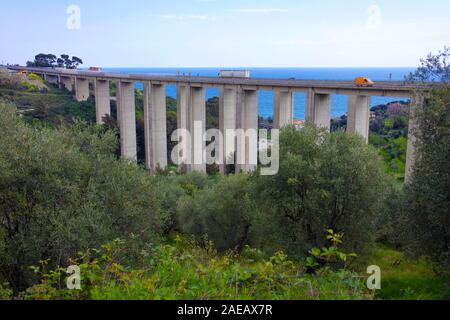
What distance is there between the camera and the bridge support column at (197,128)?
39.4m

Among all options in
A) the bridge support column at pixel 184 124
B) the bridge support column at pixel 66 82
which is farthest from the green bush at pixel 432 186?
the bridge support column at pixel 66 82

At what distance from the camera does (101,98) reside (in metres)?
→ 54.7

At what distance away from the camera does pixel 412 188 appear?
11102mm

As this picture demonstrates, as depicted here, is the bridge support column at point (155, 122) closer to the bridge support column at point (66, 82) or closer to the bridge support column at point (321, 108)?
the bridge support column at point (321, 108)

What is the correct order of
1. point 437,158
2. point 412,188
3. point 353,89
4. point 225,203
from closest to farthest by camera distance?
point 437,158 < point 412,188 < point 225,203 < point 353,89

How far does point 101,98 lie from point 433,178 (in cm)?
4986

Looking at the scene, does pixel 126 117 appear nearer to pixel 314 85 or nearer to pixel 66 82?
pixel 314 85

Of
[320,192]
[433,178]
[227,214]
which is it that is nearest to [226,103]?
[227,214]

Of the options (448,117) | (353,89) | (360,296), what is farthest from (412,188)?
(353,89)

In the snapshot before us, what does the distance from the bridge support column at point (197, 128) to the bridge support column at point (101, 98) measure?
1895cm

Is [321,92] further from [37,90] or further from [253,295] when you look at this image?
[37,90]

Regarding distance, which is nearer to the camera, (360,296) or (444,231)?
(360,296)
